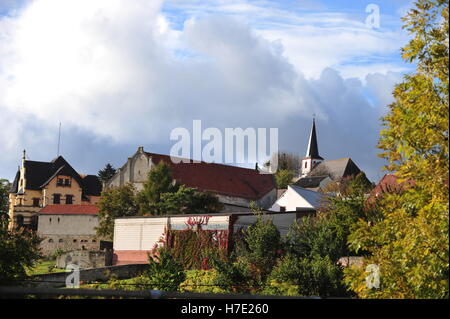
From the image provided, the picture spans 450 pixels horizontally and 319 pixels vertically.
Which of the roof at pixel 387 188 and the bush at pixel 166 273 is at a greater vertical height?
the roof at pixel 387 188

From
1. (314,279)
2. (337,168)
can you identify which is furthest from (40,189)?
(314,279)

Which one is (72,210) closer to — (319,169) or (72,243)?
(72,243)

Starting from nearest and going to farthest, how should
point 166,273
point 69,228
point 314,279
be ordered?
point 314,279, point 166,273, point 69,228

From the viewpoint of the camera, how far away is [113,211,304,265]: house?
39.8 metres

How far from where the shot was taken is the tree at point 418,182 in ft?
37.7

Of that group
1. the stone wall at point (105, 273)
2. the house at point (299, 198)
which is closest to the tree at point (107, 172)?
the house at point (299, 198)

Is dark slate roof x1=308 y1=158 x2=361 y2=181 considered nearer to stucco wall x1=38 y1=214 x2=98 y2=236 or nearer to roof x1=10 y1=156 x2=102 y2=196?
roof x1=10 y1=156 x2=102 y2=196

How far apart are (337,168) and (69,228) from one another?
165ft

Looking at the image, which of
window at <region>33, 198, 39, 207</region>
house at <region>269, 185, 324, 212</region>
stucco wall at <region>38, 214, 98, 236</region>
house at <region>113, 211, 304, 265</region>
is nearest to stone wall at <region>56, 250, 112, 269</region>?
house at <region>113, 211, 304, 265</region>

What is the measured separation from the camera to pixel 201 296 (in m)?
9.86

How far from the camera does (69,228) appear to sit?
67.4 m

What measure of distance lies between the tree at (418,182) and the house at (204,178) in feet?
173

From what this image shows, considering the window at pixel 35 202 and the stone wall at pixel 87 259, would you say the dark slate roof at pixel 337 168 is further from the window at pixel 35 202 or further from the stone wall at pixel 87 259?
the stone wall at pixel 87 259
